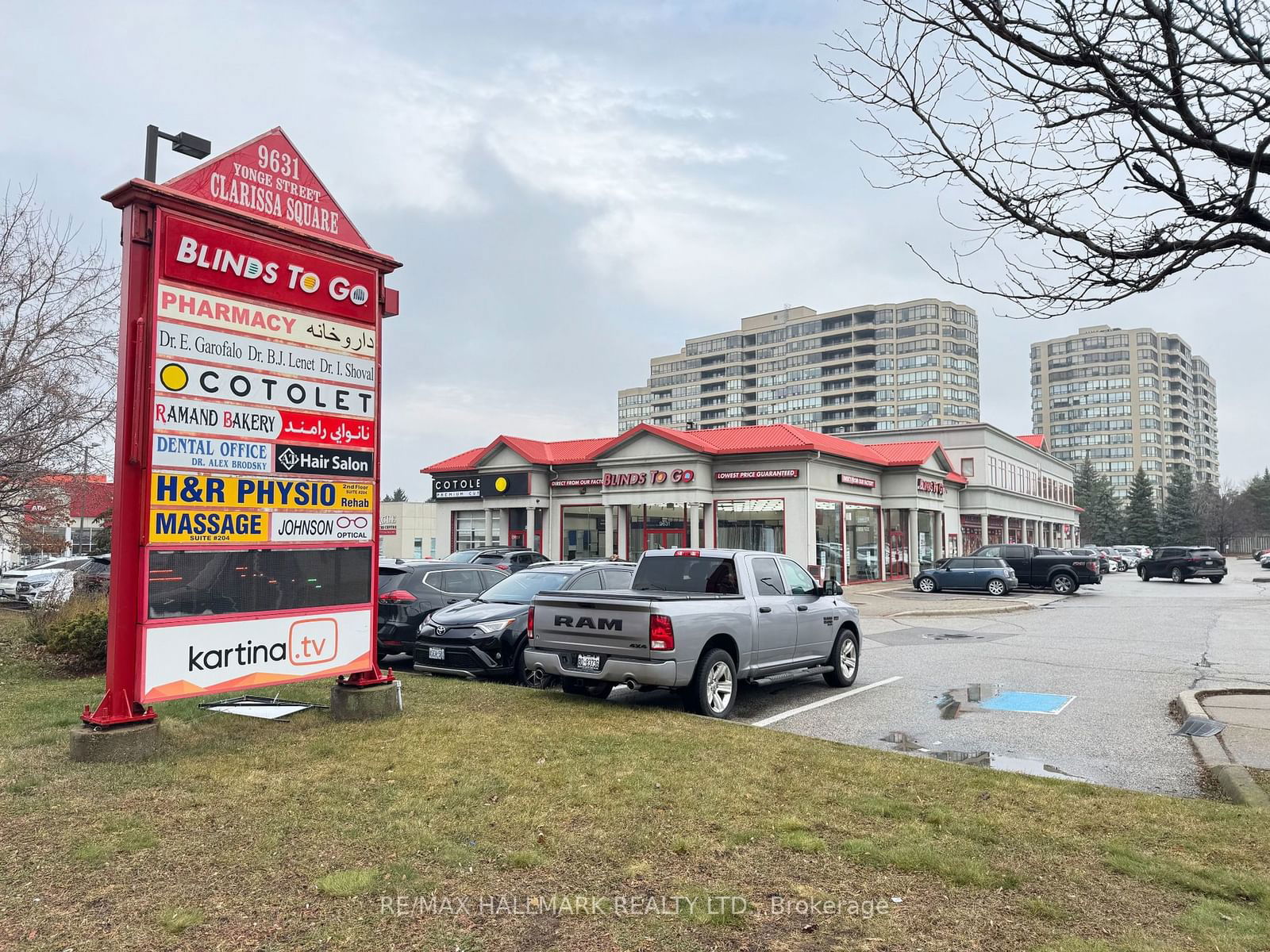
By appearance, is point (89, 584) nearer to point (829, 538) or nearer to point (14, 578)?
point (14, 578)

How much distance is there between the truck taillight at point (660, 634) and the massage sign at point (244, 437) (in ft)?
8.58

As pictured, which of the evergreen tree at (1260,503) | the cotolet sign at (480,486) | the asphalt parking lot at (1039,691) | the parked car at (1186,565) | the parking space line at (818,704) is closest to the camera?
the asphalt parking lot at (1039,691)

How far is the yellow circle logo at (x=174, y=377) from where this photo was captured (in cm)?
664

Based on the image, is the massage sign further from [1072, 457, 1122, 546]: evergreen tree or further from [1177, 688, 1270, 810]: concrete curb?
[1072, 457, 1122, 546]: evergreen tree

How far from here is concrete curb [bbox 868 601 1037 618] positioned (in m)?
23.2

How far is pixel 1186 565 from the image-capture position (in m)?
39.5

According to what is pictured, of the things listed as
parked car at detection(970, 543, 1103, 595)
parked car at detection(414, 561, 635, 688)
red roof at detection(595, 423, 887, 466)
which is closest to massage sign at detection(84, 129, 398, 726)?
parked car at detection(414, 561, 635, 688)

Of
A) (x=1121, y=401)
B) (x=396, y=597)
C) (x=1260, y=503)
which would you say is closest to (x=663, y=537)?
(x=396, y=597)

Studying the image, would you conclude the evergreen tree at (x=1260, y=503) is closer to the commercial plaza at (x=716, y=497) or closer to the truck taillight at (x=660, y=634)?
the commercial plaza at (x=716, y=497)

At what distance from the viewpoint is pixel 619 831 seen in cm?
496

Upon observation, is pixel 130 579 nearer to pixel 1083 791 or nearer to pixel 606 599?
pixel 606 599

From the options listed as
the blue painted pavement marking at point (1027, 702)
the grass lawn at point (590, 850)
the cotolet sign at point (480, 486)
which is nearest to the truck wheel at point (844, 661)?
the blue painted pavement marking at point (1027, 702)

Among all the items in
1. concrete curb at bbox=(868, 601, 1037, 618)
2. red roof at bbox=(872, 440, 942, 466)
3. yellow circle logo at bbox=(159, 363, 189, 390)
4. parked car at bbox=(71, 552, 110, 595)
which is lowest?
concrete curb at bbox=(868, 601, 1037, 618)

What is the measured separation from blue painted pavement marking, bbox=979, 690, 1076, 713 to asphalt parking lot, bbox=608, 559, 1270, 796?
0.08 metres
